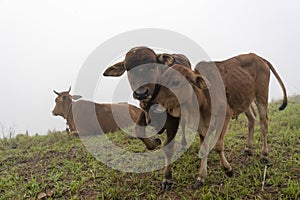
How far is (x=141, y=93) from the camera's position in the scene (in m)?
3.21

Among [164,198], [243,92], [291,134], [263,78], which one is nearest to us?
[164,198]

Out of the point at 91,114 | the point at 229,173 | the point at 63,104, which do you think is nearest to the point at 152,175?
the point at 229,173

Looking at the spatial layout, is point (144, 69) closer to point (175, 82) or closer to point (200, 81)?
point (175, 82)

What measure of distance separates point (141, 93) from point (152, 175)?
5.15ft

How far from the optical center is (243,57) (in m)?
4.80

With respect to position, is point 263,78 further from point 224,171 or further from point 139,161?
point 139,161

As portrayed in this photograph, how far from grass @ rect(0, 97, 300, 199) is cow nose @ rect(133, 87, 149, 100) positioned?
123 centimetres

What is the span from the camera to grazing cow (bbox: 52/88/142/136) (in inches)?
301

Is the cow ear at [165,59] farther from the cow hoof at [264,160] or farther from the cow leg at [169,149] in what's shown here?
the cow hoof at [264,160]

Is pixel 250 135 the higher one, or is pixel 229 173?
pixel 250 135

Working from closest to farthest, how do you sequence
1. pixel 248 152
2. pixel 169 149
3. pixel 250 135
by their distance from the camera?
pixel 169 149, pixel 248 152, pixel 250 135

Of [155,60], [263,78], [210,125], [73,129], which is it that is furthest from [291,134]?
[73,129]

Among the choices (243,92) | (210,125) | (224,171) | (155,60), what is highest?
(155,60)

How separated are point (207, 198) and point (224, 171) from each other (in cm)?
64
